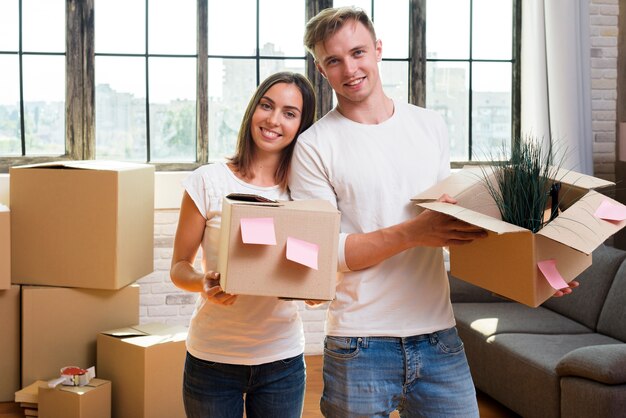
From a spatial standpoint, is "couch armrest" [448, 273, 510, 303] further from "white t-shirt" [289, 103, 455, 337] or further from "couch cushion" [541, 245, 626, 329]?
"white t-shirt" [289, 103, 455, 337]

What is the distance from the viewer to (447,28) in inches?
209

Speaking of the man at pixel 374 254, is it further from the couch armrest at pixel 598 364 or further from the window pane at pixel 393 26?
the window pane at pixel 393 26

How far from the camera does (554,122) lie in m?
5.02

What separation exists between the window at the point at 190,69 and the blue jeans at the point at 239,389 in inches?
116

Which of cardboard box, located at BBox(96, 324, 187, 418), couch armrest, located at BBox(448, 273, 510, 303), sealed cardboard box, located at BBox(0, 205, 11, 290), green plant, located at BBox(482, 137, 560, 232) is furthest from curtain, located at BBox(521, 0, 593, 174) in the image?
green plant, located at BBox(482, 137, 560, 232)

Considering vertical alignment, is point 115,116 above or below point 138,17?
below

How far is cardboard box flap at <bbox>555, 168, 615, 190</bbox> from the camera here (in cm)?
197

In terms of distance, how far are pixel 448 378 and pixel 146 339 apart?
2095mm

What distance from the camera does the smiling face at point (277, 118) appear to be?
222cm

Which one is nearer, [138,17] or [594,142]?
[138,17]

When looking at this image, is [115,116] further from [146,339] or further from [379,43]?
[379,43]

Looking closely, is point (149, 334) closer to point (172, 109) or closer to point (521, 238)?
point (172, 109)

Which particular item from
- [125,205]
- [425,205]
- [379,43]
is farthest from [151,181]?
[425,205]

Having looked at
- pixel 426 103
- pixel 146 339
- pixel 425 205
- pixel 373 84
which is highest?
pixel 426 103
